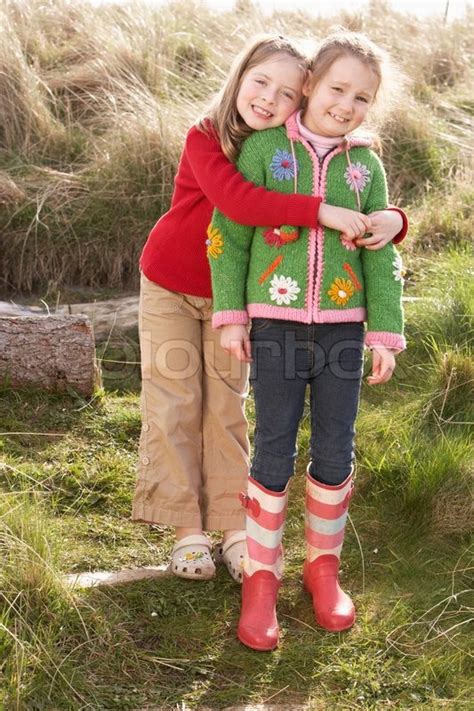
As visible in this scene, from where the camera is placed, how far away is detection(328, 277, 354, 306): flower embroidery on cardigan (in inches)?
102

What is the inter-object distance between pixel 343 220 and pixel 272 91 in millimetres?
402

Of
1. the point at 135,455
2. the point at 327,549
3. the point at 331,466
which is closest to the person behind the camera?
the point at 331,466

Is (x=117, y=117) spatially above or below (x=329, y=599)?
above

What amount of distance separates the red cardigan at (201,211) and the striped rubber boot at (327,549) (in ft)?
2.30

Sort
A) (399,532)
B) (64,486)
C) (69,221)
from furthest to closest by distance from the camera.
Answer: (69,221) < (64,486) < (399,532)

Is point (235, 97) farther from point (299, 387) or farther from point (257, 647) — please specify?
point (257, 647)

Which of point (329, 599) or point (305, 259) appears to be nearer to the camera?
point (305, 259)

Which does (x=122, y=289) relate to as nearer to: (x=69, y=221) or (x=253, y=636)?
(x=69, y=221)

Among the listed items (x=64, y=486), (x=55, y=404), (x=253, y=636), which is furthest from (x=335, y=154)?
(x=55, y=404)

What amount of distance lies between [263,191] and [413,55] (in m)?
6.26

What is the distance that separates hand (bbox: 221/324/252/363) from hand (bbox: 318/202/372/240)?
1.20 ft

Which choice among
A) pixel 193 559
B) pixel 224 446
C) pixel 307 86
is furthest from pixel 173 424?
pixel 307 86

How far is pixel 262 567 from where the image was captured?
280 cm

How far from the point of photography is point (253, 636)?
8.98ft
